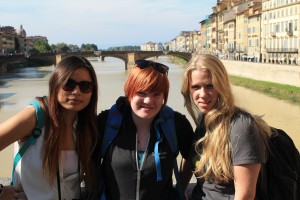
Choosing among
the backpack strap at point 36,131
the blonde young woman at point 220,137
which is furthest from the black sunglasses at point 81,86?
the blonde young woman at point 220,137

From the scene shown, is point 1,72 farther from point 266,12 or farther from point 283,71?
point 283,71

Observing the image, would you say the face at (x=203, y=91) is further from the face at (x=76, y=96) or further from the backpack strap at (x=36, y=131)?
the backpack strap at (x=36, y=131)

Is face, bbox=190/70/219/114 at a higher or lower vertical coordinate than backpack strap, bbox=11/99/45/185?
higher

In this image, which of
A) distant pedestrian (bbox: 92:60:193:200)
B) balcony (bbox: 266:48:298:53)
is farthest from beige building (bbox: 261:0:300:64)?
distant pedestrian (bbox: 92:60:193:200)

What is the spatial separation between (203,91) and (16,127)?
2.39 ft

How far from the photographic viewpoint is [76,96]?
64.2 inches

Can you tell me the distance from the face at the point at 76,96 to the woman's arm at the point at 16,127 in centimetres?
17

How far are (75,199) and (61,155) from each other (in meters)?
0.19

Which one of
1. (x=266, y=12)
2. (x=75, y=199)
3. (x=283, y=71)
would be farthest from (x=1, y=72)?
(x=75, y=199)

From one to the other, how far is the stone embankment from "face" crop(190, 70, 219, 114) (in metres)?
15.1

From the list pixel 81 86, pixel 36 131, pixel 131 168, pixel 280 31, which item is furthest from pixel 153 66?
pixel 280 31

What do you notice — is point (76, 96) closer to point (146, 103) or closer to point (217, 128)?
point (146, 103)

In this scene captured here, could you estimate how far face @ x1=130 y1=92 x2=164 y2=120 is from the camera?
62.6 inches

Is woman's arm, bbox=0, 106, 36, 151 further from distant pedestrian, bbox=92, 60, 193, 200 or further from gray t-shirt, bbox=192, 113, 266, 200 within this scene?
gray t-shirt, bbox=192, 113, 266, 200
